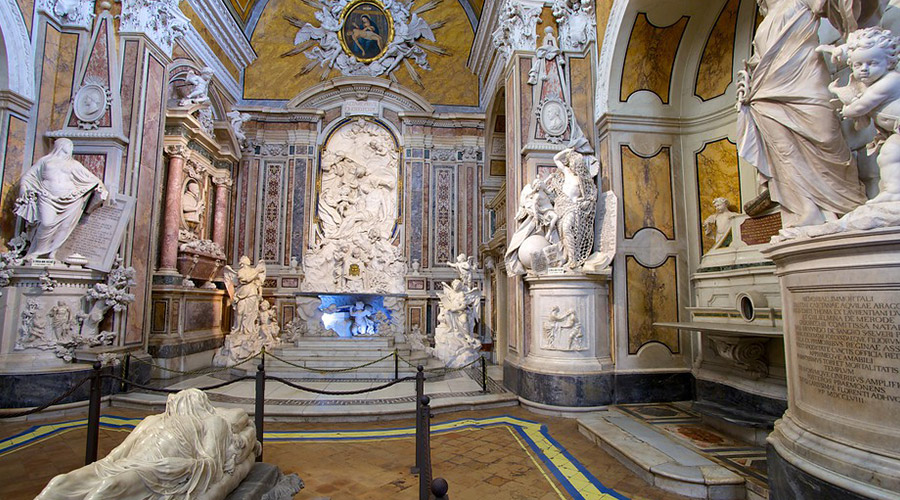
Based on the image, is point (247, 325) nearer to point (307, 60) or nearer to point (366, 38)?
point (307, 60)

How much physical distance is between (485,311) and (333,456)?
292 inches

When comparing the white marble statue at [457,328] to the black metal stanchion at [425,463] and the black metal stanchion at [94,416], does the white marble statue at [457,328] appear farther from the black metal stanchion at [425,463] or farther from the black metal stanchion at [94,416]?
the black metal stanchion at [94,416]

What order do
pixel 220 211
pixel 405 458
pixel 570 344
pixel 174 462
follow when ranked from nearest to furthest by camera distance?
pixel 174 462
pixel 405 458
pixel 570 344
pixel 220 211

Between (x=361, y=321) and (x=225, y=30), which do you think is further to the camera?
(x=225, y=30)

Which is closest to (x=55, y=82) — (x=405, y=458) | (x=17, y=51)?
(x=17, y=51)

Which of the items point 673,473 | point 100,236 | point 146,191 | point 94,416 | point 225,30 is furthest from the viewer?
point 225,30

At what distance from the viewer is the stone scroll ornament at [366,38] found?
12.9 m

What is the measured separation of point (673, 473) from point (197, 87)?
1065 centimetres

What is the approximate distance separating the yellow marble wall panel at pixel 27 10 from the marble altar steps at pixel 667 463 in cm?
965

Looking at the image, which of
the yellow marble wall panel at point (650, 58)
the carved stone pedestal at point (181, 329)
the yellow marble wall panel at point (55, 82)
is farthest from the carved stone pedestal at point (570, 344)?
the yellow marble wall panel at point (55, 82)

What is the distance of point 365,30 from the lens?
1292 cm

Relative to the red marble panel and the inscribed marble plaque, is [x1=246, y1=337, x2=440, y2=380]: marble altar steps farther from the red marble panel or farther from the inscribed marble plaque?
the inscribed marble plaque

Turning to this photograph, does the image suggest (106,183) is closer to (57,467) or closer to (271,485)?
(57,467)

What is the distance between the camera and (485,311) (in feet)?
38.5
